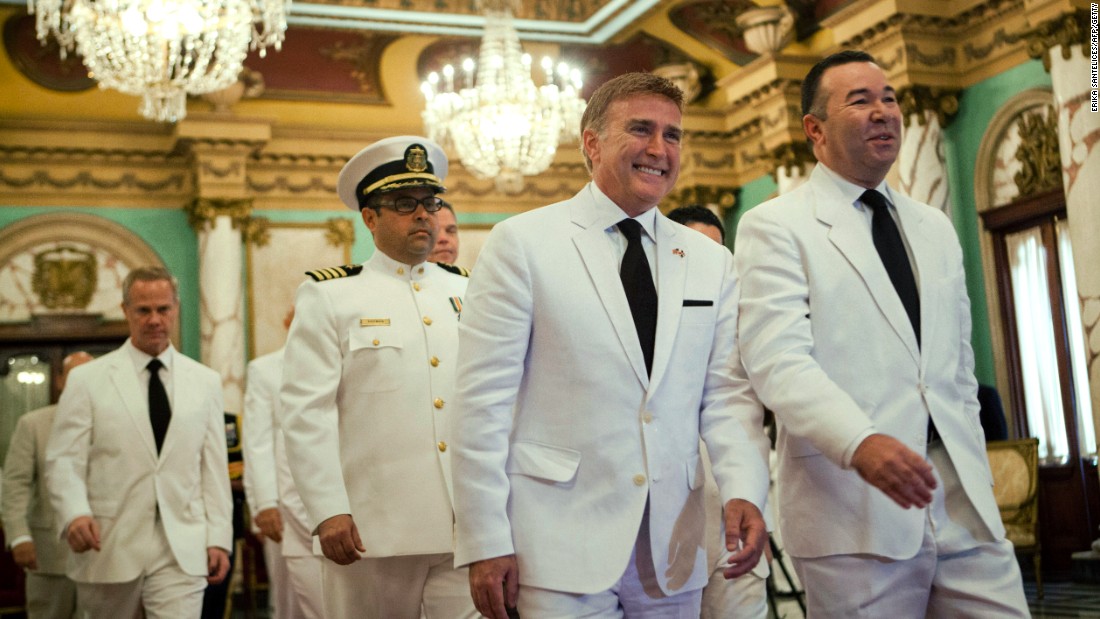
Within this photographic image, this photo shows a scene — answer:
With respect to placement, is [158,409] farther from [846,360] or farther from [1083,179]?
[1083,179]

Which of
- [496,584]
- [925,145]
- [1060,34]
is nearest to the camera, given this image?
[496,584]

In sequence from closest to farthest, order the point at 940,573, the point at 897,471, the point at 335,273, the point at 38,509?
the point at 897,471 < the point at 940,573 < the point at 335,273 < the point at 38,509

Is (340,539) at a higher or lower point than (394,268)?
lower

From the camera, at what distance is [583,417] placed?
2281 millimetres

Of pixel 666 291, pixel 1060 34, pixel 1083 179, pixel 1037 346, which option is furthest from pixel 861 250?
pixel 1037 346

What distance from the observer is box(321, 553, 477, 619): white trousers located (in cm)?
312

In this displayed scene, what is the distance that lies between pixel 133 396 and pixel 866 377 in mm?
3048

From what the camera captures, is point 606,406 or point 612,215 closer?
point 606,406

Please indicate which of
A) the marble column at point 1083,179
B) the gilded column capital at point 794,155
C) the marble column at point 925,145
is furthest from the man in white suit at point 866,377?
the gilded column capital at point 794,155

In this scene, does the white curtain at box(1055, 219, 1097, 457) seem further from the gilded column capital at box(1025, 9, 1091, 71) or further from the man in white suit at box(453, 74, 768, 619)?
the man in white suit at box(453, 74, 768, 619)

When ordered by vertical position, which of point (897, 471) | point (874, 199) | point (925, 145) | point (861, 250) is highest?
point (925, 145)

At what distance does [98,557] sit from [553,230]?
269 centimetres

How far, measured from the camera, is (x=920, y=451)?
7.64ft

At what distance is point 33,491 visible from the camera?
6.10 m
